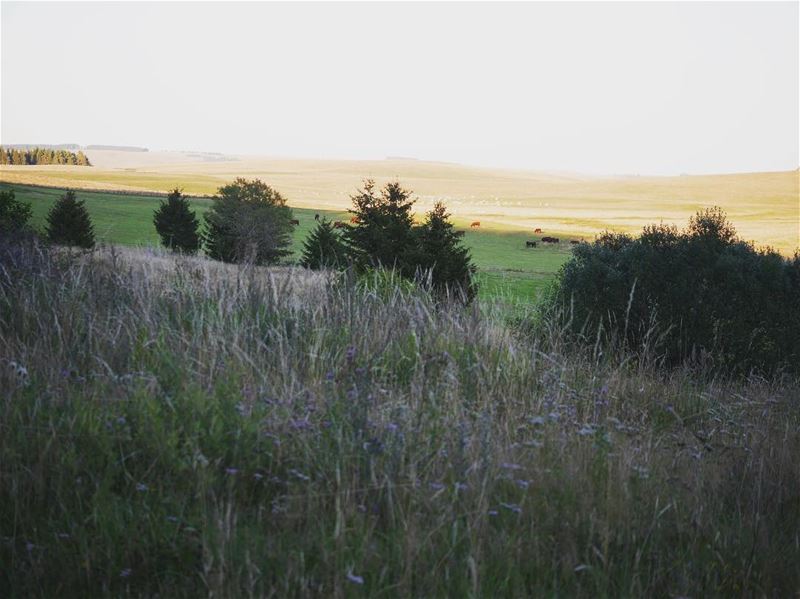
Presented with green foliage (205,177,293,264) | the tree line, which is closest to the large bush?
the tree line

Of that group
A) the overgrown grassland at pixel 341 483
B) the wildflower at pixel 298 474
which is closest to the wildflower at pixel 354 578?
the overgrown grassland at pixel 341 483

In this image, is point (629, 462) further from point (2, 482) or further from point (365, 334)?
point (2, 482)

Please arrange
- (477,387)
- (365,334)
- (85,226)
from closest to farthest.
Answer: (477,387) → (365,334) → (85,226)

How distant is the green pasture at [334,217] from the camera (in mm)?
53750

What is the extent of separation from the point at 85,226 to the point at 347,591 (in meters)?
50.2

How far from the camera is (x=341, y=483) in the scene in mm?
3400

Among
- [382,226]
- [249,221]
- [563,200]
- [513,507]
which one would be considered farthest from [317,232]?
[563,200]

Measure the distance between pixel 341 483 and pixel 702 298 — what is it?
36.0 ft

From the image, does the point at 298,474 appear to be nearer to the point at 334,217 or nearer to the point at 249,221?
the point at 249,221

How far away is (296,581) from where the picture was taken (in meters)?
2.81

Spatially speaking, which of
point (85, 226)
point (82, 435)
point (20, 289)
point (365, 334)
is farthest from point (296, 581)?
point (85, 226)

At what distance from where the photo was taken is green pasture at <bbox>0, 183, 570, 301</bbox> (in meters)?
53.8

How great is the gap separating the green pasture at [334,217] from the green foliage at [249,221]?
496 centimetres

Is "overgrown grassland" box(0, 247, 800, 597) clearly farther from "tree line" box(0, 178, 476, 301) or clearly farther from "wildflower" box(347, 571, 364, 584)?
"tree line" box(0, 178, 476, 301)
